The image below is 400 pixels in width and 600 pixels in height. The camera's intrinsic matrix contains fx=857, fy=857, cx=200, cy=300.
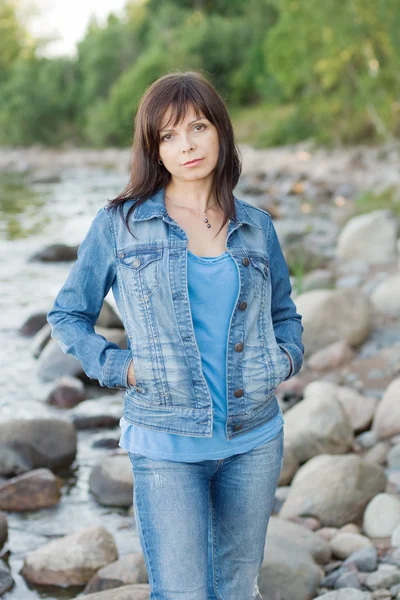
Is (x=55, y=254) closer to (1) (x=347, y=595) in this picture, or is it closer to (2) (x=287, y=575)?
(2) (x=287, y=575)

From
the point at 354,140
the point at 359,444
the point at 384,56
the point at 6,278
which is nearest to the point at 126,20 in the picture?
the point at 354,140

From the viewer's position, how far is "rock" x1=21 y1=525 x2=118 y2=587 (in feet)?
14.7

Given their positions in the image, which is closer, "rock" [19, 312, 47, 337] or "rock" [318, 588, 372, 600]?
"rock" [318, 588, 372, 600]

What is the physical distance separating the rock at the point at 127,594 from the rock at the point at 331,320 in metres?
4.83

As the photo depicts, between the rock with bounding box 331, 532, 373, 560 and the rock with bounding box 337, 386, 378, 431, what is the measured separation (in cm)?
171

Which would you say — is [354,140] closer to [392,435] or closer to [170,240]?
[392,435]

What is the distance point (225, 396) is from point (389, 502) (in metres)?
2.45

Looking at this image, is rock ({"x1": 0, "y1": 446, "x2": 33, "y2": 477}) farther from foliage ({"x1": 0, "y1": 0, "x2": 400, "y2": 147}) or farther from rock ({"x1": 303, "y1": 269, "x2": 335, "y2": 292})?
foliage ({"x1": 0, "y1": 0, "x2": 400, "y2": 147})

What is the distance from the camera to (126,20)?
183 ft

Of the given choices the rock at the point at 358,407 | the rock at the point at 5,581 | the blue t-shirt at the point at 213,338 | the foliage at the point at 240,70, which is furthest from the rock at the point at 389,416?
Answer: the foliage at the point at 240,70

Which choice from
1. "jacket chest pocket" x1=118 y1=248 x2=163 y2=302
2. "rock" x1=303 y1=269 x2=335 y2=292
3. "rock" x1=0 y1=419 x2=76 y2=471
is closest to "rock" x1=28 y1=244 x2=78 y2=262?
"rock" x1=303 y1=269 x2=335 y2=292

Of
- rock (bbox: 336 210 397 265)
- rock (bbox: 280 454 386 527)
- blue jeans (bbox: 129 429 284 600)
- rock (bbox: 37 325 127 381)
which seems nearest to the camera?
blue jeans (bbox: 129 429 284 600)

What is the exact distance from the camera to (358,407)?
633 centimetres

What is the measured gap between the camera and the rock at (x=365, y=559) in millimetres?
4074
